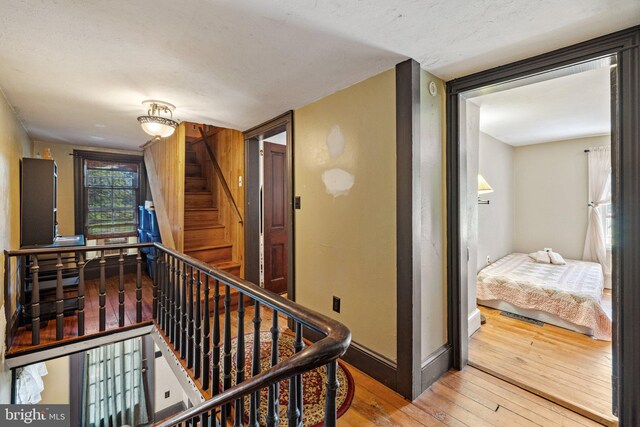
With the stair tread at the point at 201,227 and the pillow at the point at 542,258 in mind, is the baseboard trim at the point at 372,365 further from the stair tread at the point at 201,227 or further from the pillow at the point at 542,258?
the pillow at the point at 542,258

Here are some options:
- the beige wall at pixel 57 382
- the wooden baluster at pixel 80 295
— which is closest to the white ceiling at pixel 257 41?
the wooden baluster at pixel 80 295

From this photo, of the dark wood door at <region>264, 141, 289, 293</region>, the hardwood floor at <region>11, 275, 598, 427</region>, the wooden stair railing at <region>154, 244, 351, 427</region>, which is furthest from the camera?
the dark wood door at <region>264, 141, 289, 293</region>

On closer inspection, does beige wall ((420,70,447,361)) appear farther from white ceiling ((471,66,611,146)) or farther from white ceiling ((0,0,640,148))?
white ceiling ((471,66,611,146))

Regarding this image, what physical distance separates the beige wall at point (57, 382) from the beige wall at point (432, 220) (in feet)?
15.6

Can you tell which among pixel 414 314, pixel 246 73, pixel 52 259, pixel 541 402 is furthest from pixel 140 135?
pixel 541 402

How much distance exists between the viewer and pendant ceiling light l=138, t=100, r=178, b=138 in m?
2.55

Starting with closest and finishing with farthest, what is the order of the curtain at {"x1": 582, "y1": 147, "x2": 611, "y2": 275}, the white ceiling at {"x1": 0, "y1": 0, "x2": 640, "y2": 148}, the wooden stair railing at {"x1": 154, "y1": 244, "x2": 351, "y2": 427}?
the wooden stair railing at {"x1": 154, "y1": 244, "x2": 351, "y2": 427}, the white ceiling at {"x1": 0, "y1": 0, "x2": 640, "y2": 148}, the curtain at {"x1": 582, "y1": 147, "x2": 611, "y2": 275}

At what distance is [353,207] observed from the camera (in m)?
2.28

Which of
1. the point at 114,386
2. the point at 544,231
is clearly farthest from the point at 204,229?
the point at 544,231

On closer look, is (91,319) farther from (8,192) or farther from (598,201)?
(598,201)

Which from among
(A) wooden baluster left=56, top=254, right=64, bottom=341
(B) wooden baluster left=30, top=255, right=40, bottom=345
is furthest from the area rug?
(B) wooden baluster left=30, top=255, right=40, bottom=345

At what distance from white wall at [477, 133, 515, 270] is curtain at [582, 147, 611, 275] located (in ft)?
3.53

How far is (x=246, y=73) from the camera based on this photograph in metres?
2.05

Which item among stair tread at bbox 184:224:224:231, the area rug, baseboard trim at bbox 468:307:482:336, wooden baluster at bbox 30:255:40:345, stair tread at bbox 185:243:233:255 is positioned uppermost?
stair tread at bbox 184:224:224:231
